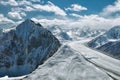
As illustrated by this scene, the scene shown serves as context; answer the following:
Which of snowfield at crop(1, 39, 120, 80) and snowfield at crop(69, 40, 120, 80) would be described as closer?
snowfield at crop(1, 39, 120, 80)

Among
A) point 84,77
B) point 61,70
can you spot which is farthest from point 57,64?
point 84,77

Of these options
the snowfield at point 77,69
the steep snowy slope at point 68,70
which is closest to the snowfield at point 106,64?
the snowfield at point 77,69

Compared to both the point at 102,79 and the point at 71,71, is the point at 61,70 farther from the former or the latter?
the point at 102,79

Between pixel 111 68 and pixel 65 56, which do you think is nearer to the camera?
pixel 111 68

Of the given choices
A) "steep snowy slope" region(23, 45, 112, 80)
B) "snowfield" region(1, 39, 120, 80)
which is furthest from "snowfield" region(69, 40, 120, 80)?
"steep snowy slope" region(23, 45, 112, 80)

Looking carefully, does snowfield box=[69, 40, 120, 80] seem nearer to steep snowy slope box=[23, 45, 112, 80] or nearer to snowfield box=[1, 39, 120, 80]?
snowfield box=[1, 39, 120, 80]

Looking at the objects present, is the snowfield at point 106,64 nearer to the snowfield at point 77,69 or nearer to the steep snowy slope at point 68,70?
the snowfield at point 77,69

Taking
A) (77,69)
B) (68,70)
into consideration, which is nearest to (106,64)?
(77,69)

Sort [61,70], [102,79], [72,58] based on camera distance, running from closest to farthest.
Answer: [102,79], [61,70], [72,58]
